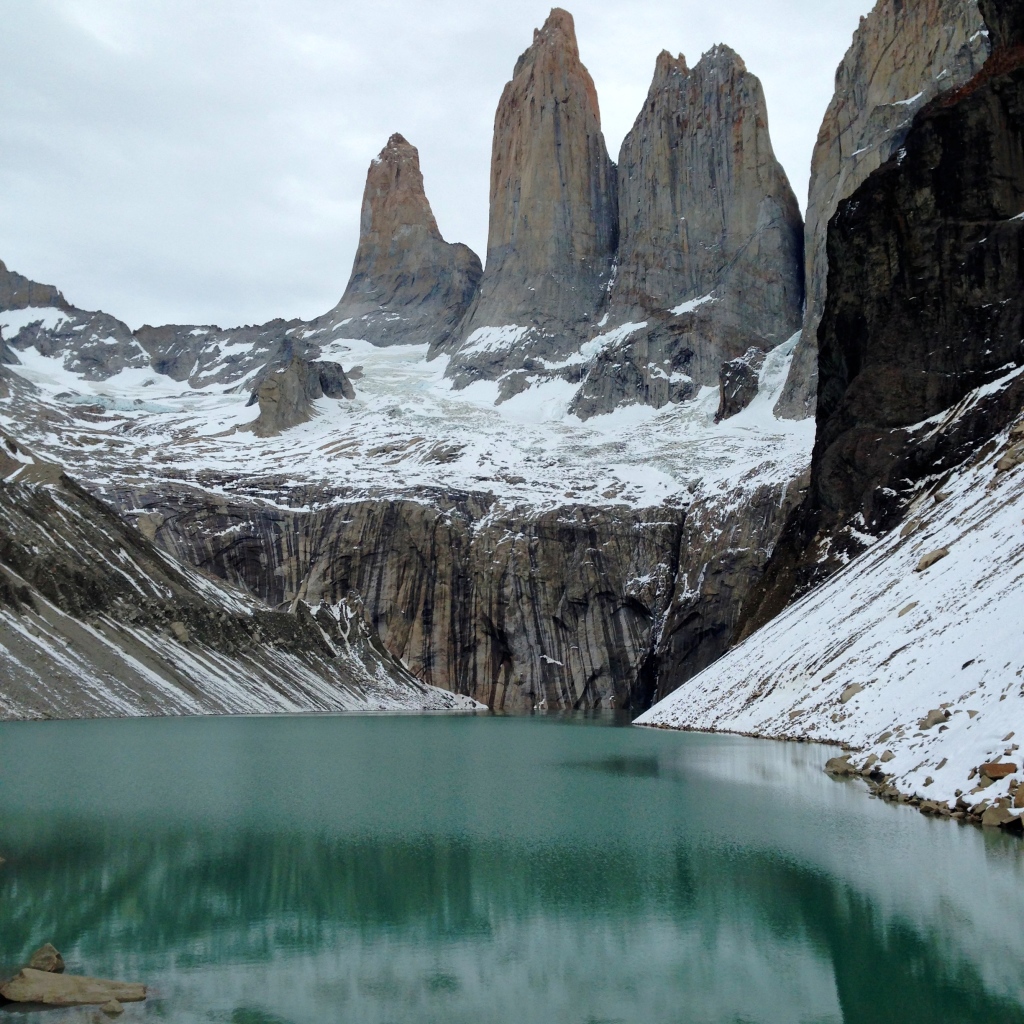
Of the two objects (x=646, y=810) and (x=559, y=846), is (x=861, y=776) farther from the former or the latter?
(x=559, y=846)

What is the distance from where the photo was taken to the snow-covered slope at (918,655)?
27.5 meters

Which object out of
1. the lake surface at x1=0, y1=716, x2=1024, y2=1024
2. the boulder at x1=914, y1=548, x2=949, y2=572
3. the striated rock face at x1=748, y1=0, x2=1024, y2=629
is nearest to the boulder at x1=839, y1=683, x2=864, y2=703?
the lake surface at x1=0, y1=716, x2=1024, y2=1024

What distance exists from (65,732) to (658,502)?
4003 inches

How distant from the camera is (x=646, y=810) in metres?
31.8

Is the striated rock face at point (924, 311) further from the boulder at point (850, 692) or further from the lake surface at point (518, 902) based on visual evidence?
the lake surface at point (518, 902)

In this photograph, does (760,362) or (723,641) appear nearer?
(723,641)

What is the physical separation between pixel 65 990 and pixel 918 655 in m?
31.5

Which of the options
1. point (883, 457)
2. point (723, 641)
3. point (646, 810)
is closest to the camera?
point (646, 810)

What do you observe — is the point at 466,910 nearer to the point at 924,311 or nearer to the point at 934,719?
the point at 934,719

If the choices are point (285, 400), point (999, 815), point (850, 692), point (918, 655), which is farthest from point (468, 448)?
point (999, 815)

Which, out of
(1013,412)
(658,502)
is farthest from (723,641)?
(1013,412)

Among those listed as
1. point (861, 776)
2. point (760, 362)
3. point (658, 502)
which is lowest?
point (861, 776)

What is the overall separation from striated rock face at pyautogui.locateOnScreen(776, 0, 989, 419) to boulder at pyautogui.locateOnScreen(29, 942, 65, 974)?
5330 inches

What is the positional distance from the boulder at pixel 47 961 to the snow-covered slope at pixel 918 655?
18.7 metres
